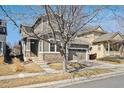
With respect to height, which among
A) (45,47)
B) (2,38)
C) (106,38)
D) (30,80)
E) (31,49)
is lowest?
(30,80)

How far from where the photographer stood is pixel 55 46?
28.4 meters

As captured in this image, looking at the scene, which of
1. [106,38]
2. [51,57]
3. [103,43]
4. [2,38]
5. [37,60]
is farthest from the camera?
[103,43]

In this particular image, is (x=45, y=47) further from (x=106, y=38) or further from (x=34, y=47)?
(x=106, y=38)

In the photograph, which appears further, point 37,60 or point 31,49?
point 31,49

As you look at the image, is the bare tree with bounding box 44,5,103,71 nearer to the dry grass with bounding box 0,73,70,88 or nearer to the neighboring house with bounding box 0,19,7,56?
the dry grass with bounding box 0,73,70,88

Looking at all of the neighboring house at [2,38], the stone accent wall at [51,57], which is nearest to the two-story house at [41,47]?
the stone accent wall at [51,57]

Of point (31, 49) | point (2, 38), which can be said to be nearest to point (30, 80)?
point (2, 38)

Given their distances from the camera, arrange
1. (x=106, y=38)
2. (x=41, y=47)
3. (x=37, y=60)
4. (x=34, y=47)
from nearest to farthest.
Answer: (x=37, y=60) → (x=41, y=47) → (x=34, y=47) → (x=106, y=38)

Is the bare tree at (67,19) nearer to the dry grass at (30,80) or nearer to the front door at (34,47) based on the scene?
the dry grass at (30,80)

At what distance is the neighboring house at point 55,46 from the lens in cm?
2647
